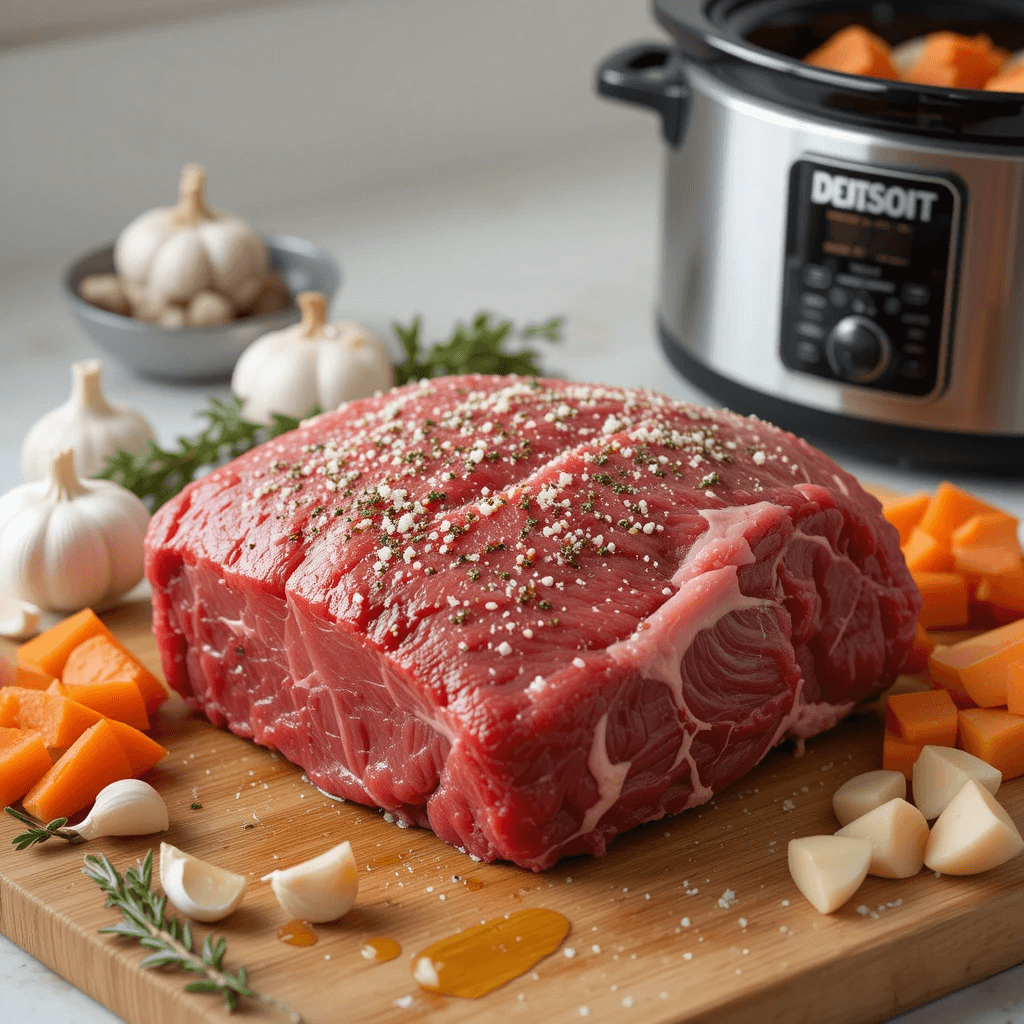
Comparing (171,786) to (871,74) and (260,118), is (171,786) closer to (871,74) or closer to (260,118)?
(871,74)

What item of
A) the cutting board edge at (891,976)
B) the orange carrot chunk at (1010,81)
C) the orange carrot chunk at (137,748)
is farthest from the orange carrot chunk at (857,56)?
the orange carrot chunk at (137,748)

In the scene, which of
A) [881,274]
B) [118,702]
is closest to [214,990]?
[118,702]

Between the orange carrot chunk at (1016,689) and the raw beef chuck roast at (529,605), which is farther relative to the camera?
the orange carrot chunk at (1016,689)

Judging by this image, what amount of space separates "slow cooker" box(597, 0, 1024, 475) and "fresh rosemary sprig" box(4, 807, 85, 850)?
58.2 inches

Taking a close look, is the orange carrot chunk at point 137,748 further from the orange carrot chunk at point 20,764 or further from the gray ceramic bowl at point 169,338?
the gray ceramic bowl at point 169,338

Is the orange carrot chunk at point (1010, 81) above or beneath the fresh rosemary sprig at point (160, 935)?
above

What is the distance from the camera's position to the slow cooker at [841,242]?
223cm

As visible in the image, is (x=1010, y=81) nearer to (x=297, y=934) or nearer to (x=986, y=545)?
(x=986, y=545)

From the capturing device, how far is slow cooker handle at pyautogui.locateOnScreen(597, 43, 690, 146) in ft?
8.58

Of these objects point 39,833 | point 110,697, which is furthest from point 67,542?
point 39,833

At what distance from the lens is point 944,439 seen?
2447 mm

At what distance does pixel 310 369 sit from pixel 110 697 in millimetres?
953

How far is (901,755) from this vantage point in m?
1.85

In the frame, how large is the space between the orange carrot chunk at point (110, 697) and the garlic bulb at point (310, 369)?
0.86 m
